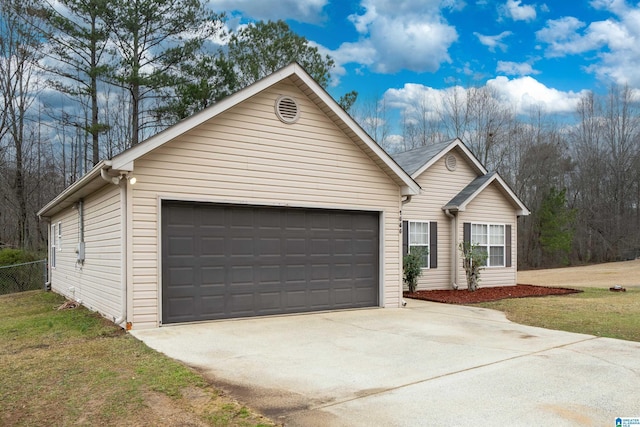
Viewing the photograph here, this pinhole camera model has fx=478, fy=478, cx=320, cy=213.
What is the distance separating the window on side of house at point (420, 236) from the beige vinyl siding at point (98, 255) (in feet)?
28.4

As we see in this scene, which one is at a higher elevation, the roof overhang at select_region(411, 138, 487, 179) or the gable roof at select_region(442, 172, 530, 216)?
the roof overhang at select_region(411, 138, 487, 179)

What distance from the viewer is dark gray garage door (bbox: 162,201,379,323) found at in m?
8.45

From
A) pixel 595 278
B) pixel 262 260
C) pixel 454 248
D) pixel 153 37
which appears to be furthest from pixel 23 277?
pixel 595 278

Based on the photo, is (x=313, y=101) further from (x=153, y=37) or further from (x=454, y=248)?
(x=153, y=37)

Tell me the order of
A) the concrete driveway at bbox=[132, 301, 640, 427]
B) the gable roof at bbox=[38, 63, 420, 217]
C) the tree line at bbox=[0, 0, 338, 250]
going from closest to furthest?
1. the concrete driveway at bbox=[132, 301, 640, 427]
2. the gable roof at bbox=[38, 63, 420, 217]
3. the tree line at bbox=[0, 0, 338, 250]

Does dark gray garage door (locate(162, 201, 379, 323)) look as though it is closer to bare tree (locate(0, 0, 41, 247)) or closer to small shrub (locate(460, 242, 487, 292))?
small shrub (locate(460, 242, 487, 292))

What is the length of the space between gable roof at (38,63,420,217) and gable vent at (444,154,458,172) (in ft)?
16.2

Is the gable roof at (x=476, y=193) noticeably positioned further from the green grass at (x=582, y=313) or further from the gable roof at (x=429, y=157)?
the green grass at (x=582, y=313)

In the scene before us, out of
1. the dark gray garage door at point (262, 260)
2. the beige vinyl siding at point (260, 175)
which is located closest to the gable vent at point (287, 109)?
the beige vinyl siding at point (260, 175)

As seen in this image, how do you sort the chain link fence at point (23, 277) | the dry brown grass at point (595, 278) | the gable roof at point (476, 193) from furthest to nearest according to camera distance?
1. the dry brown grass at point (595, 278)
2. the chain link fence at point (23, 277)
3. the gable roof at point (476, 193)

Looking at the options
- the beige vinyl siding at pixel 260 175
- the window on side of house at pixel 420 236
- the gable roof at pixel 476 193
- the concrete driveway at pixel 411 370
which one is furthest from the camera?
the gable roof at pixel 476 193

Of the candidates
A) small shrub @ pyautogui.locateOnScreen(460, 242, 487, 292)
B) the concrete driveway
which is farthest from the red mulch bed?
the concrete driveway

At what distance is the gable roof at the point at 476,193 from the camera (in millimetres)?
14742

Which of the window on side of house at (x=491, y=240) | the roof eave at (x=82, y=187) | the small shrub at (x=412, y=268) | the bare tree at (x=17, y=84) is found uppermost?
the bare tree at (x=17, y=84)
